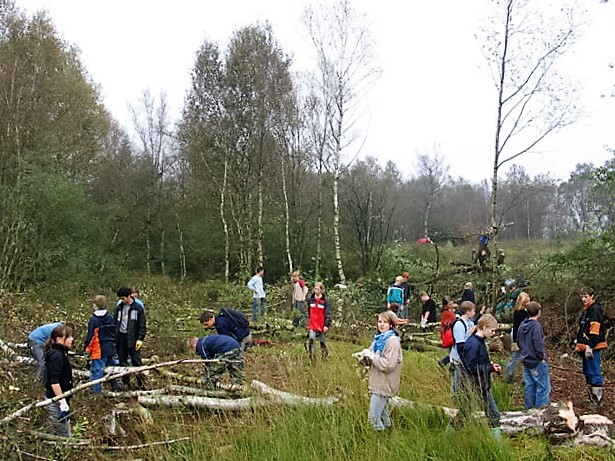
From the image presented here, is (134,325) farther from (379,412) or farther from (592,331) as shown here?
(592,331)

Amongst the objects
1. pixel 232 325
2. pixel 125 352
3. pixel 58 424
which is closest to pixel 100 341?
pixel 125 352

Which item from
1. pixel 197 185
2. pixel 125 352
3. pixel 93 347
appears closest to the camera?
pixel 93 347

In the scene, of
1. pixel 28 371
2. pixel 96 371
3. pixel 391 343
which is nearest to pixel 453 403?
pixel 391 343

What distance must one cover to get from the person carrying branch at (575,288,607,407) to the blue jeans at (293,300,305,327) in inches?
287

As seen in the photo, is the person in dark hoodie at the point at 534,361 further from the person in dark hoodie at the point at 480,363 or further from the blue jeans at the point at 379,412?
the blue jeans at the point at 379,412

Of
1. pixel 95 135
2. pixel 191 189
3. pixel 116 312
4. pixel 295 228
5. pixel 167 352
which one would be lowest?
pixel 167 352

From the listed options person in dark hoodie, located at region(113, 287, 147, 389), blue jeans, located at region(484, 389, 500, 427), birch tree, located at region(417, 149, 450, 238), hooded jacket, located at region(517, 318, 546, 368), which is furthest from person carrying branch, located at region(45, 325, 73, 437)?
birch tree, located at region(417, 149, 450, 238)

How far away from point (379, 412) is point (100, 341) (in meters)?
4.42

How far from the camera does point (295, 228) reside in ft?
84.5

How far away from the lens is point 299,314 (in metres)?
13.5

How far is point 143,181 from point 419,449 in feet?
83.3

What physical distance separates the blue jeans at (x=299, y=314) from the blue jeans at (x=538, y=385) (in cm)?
721

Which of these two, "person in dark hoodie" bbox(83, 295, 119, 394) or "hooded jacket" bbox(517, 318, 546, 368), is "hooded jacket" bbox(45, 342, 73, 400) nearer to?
"person in dark hoodie" bbox(83, 295, 119, 394)

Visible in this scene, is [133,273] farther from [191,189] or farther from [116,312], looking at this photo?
[116,312]
